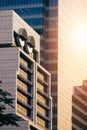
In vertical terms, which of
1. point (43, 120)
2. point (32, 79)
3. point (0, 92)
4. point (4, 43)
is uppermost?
point (0, 92)

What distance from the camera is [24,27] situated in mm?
175750

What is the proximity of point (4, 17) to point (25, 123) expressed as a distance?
26880 mm

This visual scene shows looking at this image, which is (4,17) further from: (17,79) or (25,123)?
(25,123)

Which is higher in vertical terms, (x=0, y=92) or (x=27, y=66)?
(x=0, y=92)

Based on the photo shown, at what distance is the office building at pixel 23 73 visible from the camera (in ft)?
531

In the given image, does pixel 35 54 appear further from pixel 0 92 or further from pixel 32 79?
pixel 0 92

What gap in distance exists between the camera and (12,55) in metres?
164

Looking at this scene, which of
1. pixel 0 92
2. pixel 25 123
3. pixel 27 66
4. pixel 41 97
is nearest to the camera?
pixel 0 92

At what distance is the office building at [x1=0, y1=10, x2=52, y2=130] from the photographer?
162000 mm

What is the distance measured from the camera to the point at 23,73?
169 metres

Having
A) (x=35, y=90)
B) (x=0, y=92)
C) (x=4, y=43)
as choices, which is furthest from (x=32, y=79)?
(x=0, y=92)

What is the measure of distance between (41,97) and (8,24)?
26.6 m

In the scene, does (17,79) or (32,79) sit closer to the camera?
(17,79)

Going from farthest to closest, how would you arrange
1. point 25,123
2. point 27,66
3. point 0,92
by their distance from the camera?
1. point 27,66
2. point 25,123
3. point 0,92
